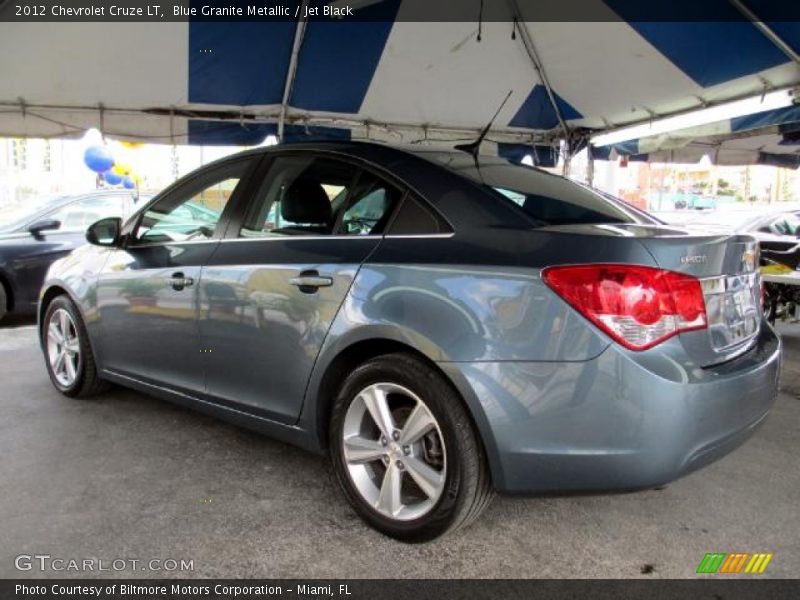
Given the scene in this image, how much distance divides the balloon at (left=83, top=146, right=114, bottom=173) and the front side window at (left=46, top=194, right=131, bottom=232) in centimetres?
670

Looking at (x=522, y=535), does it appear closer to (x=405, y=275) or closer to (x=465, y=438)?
(x=465, y=438)

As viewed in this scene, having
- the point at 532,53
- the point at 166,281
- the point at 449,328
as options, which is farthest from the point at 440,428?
the point at 532,53

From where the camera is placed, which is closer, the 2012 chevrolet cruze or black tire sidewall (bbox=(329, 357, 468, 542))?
the 2012 chevrolet cruze

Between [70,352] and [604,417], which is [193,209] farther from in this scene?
[604,417]

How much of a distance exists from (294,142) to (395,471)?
164 cm

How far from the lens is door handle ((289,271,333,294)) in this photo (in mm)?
2525

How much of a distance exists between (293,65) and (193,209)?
3454 millimetres

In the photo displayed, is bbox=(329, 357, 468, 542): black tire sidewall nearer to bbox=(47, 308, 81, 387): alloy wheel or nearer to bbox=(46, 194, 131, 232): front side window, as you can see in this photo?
bbox=(47, 308, 81, 387): alloy wheel

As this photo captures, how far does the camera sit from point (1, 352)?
5.52m

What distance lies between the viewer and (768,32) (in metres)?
5.21

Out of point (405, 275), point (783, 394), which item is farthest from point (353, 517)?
point (783, 394)

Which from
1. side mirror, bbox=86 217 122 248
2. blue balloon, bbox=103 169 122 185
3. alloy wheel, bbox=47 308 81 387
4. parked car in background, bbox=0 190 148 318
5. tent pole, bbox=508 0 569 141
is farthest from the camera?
blue balloon, bbox=103 169 122 185

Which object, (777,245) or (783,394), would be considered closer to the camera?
(783,394)

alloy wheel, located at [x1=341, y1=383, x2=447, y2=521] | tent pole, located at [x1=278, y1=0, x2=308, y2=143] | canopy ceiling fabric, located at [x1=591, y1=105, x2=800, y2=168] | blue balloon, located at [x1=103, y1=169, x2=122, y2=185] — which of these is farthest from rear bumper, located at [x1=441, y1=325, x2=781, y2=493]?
blue balloon, located at [x1=103, y1=169, x2=122, y2=185]
